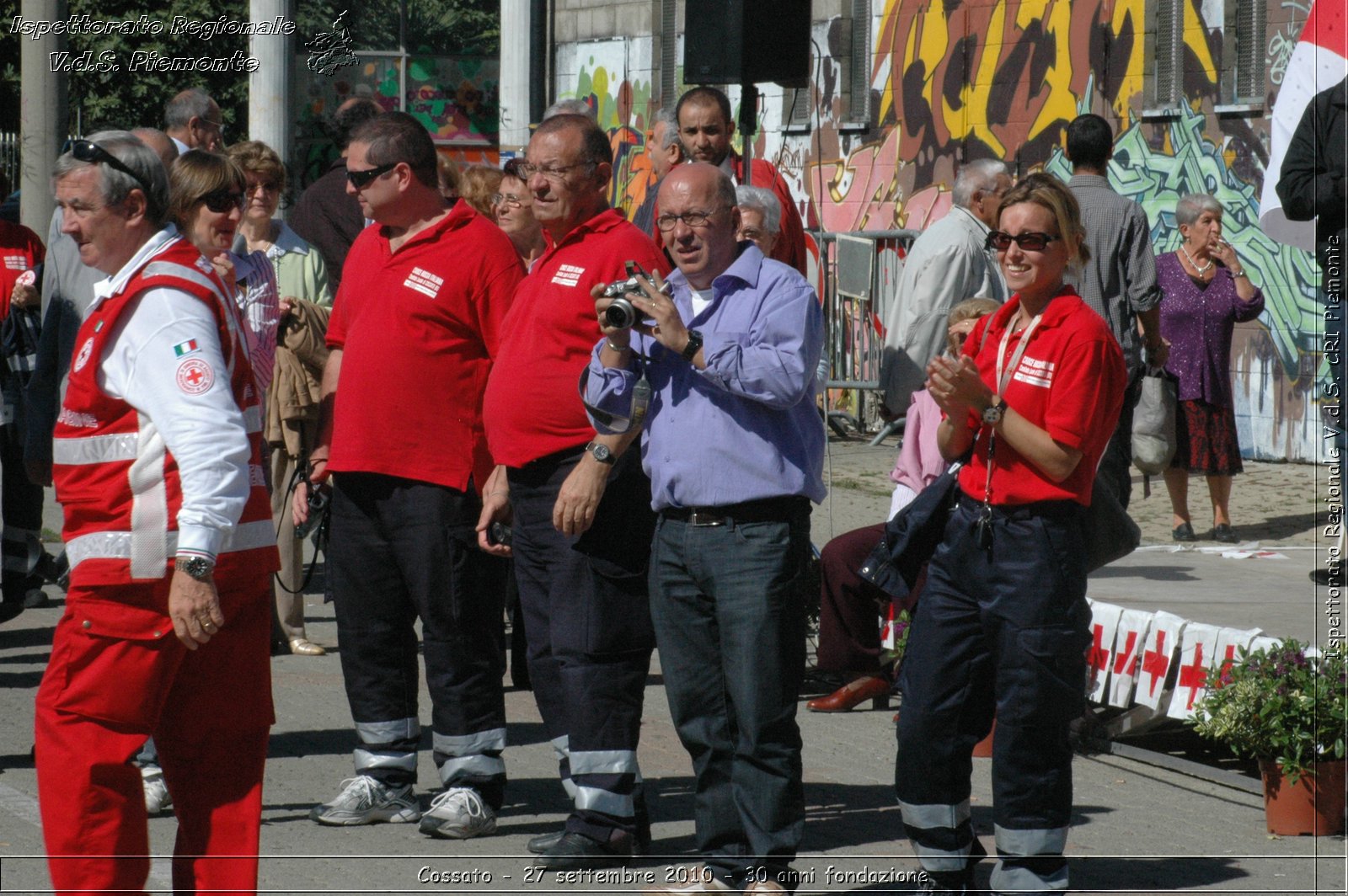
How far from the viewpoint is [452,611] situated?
6035 millimetres

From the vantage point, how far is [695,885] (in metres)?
5.22

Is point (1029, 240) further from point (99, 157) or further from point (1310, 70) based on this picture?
point (99, 157)

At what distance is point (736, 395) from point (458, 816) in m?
1.75

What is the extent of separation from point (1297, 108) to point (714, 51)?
12.0ft

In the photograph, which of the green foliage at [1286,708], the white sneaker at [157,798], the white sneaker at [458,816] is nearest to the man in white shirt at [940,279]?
the green foliage at [1286,708]

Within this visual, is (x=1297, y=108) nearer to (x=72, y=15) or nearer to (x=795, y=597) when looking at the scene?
(x=795, y=597)

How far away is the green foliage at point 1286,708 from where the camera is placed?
6.01 metres

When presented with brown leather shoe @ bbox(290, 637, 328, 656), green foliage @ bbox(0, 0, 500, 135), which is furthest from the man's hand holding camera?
green foliage @ bbox(0, 0, 500, 135)

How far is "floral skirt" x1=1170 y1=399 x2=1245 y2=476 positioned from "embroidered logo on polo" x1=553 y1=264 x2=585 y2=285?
7620 millimetres

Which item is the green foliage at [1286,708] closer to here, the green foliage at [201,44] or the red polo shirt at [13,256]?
the red polo shirt at [13,256]

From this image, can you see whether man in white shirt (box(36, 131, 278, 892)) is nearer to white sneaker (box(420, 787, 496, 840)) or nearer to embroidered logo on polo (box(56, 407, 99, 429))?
embroidered logo on polo (box(56, 407, 99, 429))

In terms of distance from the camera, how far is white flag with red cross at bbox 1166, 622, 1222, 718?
6734mm

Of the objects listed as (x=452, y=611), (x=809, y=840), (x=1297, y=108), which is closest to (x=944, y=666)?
(x=809, y=840)

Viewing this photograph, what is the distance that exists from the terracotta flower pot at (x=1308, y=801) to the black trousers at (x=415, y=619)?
2.52m
